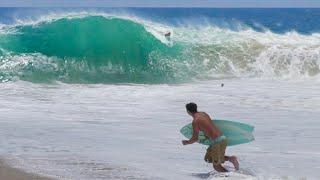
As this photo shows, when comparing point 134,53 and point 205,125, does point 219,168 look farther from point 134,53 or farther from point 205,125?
point 134,53

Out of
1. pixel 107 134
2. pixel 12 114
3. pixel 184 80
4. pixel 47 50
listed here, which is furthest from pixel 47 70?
pixel 107 134

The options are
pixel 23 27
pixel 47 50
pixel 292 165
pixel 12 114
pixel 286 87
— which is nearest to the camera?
pixel 292 165

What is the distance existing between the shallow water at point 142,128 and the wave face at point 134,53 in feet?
8.82

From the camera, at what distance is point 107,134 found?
9.05 metres

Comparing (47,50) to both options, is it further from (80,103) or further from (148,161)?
(148,161)

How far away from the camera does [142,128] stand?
9609 mm

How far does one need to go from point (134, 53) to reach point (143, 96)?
6.71m

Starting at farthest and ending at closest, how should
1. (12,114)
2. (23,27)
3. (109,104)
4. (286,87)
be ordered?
(23,27)
(286,87)
(109,104)
(12,114)

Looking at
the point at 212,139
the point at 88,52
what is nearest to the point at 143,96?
the point at 88,52

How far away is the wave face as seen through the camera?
60.2ft

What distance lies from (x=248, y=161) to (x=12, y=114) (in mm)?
4712

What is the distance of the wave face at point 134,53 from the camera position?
18.3 m

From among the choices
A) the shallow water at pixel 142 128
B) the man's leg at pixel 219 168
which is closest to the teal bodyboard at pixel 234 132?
the shallow water at pixel 142 128

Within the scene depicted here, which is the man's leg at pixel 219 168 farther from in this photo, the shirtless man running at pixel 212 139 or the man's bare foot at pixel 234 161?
the man's bare foot at pixel 234 161
